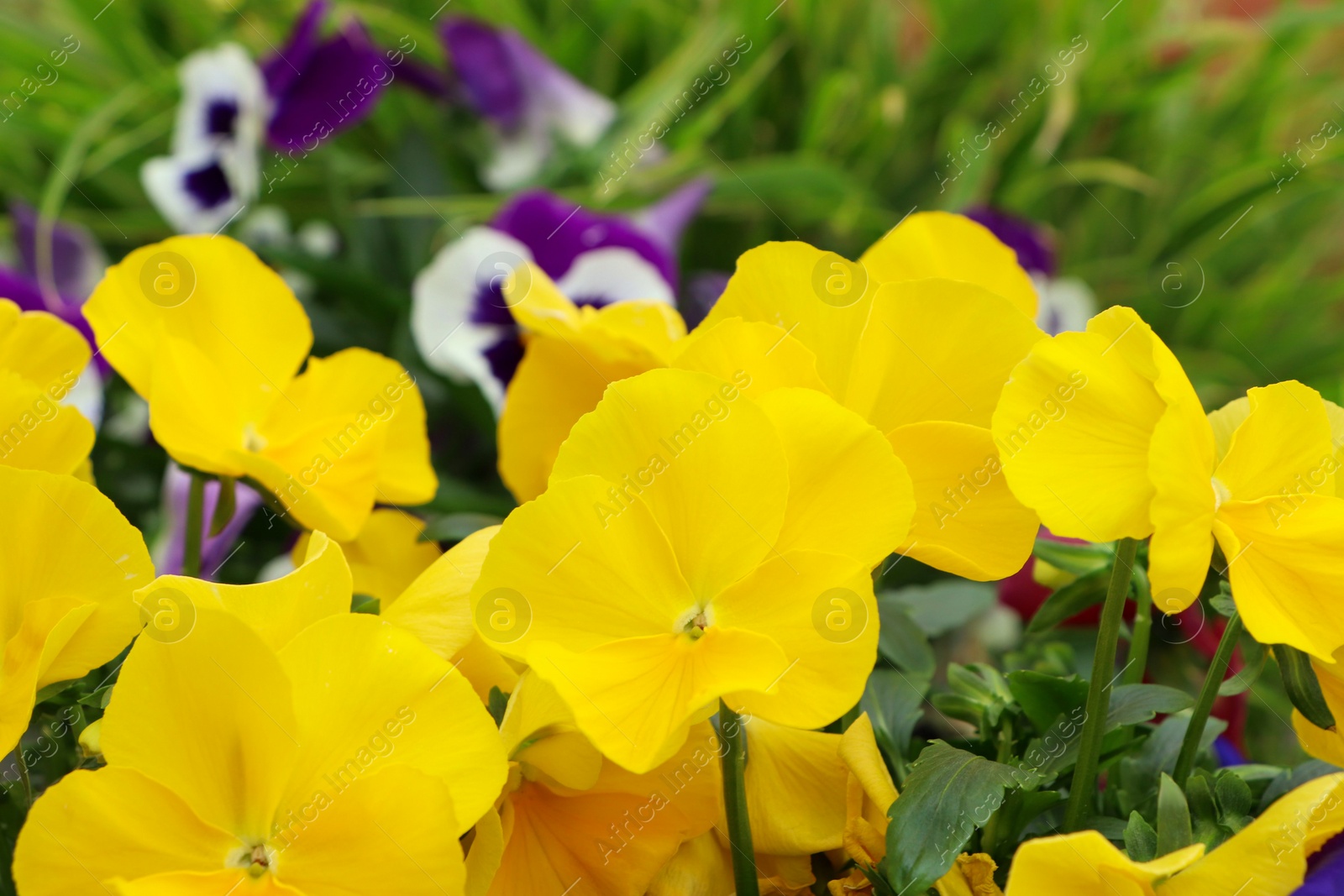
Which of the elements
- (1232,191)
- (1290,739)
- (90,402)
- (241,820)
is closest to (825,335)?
(241,820)

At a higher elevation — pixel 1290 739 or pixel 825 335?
pixel 825 335

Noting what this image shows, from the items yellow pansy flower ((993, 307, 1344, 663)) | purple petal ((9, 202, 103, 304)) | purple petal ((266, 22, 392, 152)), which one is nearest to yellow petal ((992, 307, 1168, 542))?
yellow pansy flower ((993, 307, 1344, 663))

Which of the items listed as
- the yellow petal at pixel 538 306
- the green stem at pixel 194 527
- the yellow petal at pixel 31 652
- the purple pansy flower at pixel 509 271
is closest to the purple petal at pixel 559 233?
the purple pansy flower at pixel 509 271

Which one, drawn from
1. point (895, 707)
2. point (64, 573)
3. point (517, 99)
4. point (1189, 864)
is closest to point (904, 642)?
point (895, 707)

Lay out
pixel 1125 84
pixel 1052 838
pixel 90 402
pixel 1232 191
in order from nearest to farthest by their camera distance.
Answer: pixel 1052 838, pixel 90 402, pixel 1232 191, pixel 1125 84

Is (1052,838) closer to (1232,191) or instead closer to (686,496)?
(686,496)
